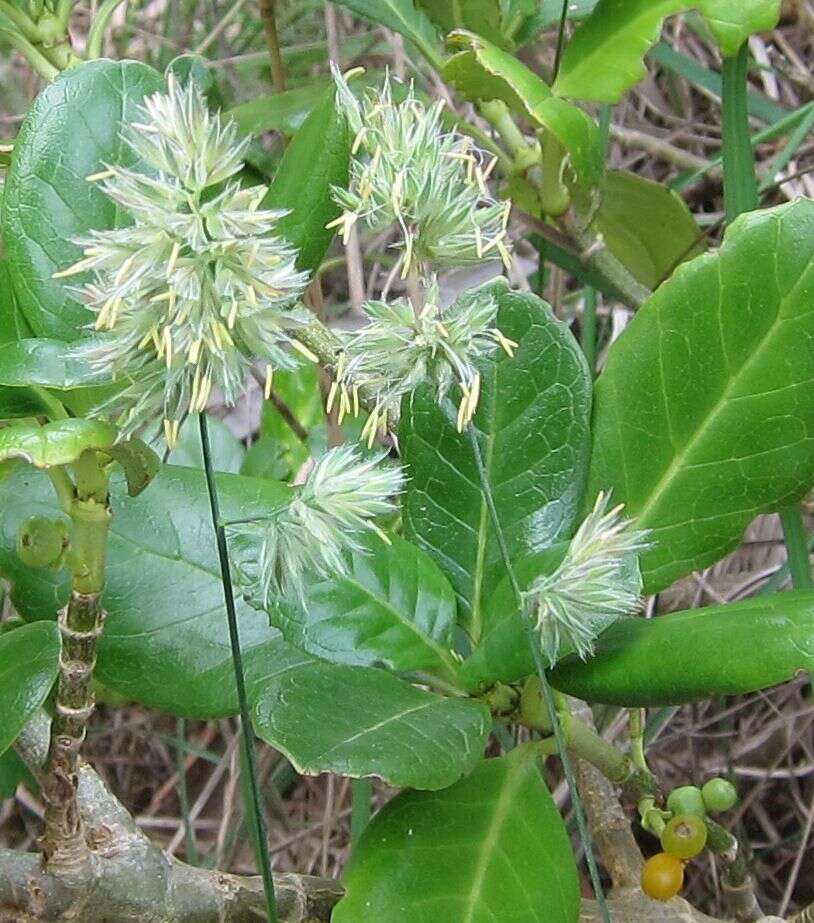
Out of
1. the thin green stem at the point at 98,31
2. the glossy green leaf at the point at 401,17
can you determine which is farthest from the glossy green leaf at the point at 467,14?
the thin green stem at the point at 98,31

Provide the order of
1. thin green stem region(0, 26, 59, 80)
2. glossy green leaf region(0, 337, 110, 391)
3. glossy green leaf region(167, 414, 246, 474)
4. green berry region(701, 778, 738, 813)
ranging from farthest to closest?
glossy green leaf region(167, 414, 246, 474) → thin green stem region(0, 26, 59, 80) → green berry region(701, 778, 738, 813) → glossy green leaf region(0, 337, 110, 391)

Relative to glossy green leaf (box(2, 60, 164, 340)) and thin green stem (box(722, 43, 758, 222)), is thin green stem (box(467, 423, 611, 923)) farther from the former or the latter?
thin green stem (box(722, 43, 758, 222))

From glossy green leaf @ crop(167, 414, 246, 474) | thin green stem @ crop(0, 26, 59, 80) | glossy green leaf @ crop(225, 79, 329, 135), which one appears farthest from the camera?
glossy green leaf @ crop(167, 414, 246, 474)

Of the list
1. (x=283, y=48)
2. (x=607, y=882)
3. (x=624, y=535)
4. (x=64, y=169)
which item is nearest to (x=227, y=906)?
(x=624, y=535)

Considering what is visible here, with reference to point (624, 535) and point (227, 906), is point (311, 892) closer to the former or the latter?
point (227, 906)

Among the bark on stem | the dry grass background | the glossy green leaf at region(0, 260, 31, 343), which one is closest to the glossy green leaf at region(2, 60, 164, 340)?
the glossy green leaf at region(0, 260, 31, 343)

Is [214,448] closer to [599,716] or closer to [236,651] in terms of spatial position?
[599,716]
